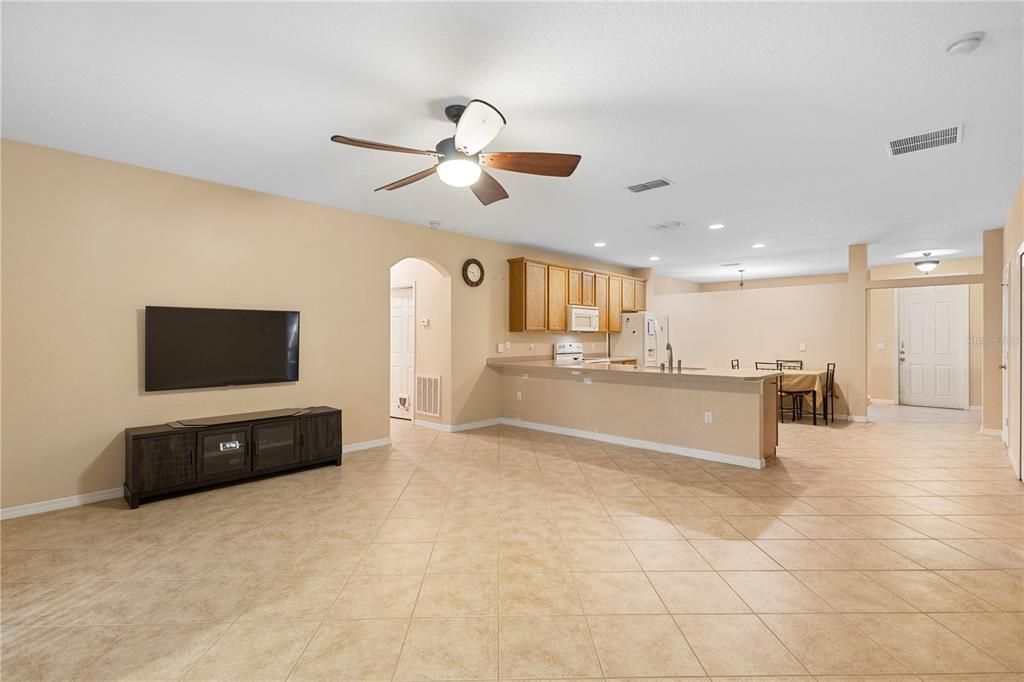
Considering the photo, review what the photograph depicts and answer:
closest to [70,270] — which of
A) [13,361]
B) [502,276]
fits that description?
[13,361]

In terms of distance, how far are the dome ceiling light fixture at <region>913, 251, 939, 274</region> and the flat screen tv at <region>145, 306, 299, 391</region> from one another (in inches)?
380

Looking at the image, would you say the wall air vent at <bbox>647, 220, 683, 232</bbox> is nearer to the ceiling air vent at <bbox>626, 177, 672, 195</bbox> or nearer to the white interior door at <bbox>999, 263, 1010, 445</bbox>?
the ceiling air vent at <bbox>626, 177, 672, 195</bbox>

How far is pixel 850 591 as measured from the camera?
2.38 metres

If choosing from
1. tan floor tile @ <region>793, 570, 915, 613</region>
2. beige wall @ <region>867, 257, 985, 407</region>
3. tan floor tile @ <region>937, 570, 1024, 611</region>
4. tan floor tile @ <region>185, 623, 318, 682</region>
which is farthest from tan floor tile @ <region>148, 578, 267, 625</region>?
beige wall @ <region>867, 257, 985, 407</region>

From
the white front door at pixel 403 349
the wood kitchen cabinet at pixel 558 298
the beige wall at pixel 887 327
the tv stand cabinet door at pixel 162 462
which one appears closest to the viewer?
the tv stand cabinet door at pixel 162 462

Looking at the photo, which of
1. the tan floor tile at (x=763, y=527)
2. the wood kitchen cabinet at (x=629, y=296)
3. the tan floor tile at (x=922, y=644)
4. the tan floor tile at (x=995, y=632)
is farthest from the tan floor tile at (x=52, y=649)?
the wood kitchen cabinet at (x=629, y=296)

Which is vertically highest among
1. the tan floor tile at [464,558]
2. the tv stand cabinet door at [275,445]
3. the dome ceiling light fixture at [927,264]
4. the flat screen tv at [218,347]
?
the dome ceiling light fixture at [927,264]

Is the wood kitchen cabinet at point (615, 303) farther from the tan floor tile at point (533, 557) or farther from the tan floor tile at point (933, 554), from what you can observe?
the tan floor tile at point (533, 557)

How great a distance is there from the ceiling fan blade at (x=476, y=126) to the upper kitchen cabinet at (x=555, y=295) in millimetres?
4227

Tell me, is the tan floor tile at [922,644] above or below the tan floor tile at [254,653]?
above

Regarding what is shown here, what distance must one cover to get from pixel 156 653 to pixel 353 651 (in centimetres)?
80

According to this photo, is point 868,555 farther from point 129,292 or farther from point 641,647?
point 129,292

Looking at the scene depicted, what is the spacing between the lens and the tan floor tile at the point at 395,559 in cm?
263

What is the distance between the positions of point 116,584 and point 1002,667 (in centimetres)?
398
